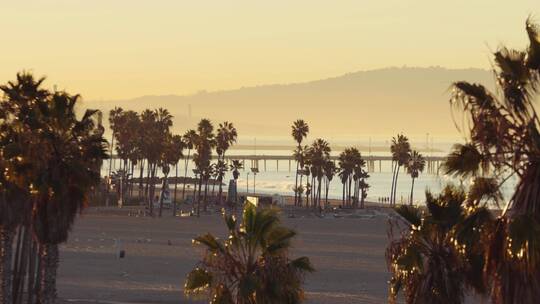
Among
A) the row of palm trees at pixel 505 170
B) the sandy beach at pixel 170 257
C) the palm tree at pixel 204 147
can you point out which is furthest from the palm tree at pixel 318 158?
the row of palm trees at pixel 505 170

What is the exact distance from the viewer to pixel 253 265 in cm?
2530

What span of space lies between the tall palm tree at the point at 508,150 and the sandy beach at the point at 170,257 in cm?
3031

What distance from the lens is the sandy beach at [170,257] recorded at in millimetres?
51531

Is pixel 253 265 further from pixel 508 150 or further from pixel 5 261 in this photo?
pixel 5 261

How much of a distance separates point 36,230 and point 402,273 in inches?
534

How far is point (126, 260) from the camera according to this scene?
66250mm

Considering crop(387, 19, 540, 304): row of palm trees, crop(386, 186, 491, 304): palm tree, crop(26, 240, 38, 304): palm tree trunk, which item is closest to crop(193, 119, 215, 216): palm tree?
crop(26, 240, 38, 304): palm tree trunk

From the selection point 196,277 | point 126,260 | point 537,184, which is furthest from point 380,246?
point 537,184

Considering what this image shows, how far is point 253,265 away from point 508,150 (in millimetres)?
8079

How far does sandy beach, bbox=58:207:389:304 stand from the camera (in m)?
51.5

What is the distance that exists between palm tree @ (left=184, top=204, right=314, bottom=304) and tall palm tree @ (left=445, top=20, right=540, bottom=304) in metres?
6.96

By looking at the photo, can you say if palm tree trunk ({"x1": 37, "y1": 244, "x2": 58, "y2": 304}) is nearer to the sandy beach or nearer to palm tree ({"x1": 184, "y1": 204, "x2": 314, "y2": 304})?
palm tree ({"x1": 184, "y1": 204, "x2": 314, "y2": 304})

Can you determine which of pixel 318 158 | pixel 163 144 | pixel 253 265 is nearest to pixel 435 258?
pixel 253 265

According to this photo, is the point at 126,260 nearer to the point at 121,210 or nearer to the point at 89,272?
the point at 89,272
